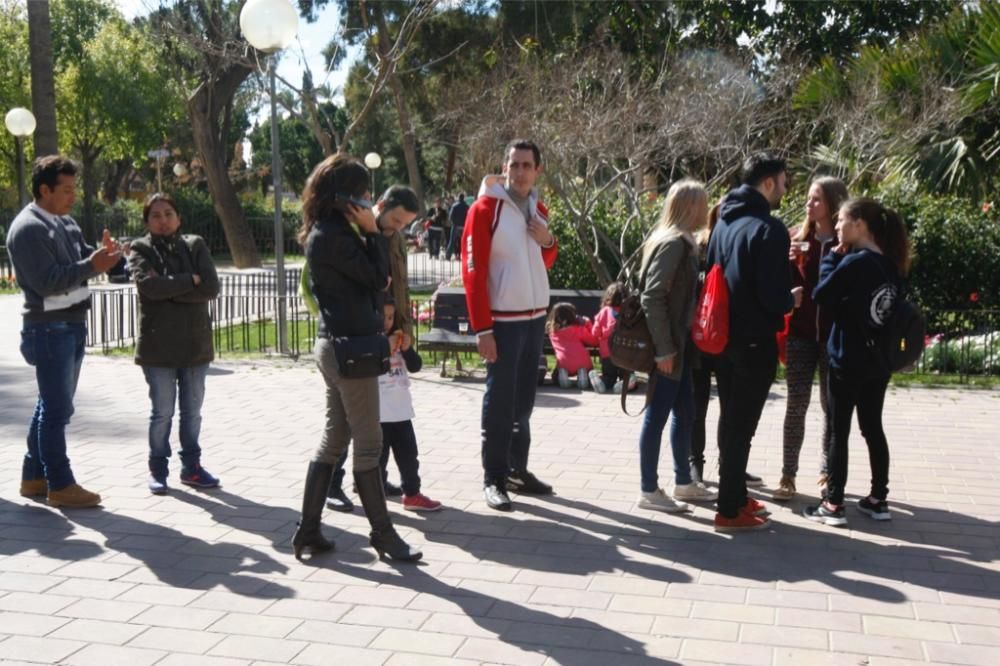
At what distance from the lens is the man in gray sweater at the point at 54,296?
5.26 m

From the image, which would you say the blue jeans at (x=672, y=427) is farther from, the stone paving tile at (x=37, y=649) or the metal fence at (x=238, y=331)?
the metal fence at (x=238, y=331)

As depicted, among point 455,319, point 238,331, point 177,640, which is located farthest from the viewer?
point 238,331

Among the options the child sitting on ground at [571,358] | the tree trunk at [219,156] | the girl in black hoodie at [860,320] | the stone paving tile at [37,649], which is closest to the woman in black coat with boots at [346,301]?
the stone paving tile at [37,649]

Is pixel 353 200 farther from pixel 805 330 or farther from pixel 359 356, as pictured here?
pixel 805 330

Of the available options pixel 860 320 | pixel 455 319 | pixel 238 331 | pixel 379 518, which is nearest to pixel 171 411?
pixel 379 518

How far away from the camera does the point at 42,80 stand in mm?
11266

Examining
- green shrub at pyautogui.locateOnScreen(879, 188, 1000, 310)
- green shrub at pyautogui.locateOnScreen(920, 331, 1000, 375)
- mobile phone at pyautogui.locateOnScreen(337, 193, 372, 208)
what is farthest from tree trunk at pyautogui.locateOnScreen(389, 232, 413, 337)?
green shrub at pyautogui.locateOnScreen(879, 188, 1000, 310)

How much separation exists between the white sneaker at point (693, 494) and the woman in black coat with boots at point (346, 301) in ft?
6.07

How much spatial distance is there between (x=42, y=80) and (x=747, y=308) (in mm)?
9063

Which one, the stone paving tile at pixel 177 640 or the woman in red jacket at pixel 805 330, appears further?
the woman in red jacket at pixel 805 330

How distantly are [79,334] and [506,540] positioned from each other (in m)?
2.45

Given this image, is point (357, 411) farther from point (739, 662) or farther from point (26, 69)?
point (26, 69)

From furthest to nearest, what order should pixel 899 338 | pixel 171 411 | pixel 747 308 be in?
1. pixel 171 411
2. pixel 899 338
3. pixel 747 308

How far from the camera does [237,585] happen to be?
443cm
